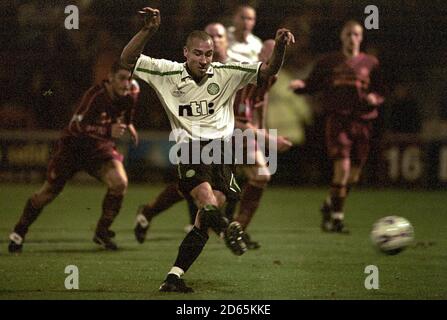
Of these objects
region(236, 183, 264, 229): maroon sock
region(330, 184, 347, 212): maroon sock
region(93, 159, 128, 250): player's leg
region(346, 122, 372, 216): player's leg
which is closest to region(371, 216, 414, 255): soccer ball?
region(236, 183, 264, 229): maroon sock

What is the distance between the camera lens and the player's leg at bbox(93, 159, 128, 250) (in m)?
10.2

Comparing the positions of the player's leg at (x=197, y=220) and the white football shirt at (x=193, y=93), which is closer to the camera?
the player's leg at (x=197, y=220)

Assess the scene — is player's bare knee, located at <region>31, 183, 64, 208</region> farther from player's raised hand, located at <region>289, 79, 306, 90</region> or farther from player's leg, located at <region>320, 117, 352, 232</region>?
player's leg, located at <region>320, 117, 352, 232</region>

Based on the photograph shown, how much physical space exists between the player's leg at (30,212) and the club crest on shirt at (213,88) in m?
2.90

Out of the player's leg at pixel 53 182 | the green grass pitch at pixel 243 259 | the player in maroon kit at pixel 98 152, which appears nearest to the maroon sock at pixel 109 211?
the player in maroon kit at pixel 98 152

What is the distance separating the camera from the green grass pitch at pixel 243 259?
7.64m

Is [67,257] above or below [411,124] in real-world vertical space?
below

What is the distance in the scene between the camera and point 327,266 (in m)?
9.02

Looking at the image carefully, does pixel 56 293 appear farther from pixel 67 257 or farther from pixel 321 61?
pixel 321 61

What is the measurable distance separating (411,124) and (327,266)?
871 cm

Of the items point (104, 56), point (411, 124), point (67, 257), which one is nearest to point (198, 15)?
point (104, 56)

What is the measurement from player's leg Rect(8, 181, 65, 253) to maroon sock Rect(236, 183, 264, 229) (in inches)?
75.5

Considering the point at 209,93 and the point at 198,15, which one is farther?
the point at 198,15

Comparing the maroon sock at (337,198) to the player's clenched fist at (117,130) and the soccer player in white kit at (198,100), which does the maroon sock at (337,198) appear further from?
the soccer player in white kit at (198,100)
